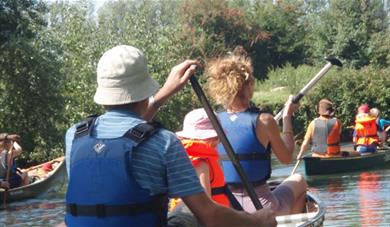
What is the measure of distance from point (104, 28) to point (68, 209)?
1061 inches

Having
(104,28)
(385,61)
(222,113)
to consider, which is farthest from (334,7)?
(222,113)

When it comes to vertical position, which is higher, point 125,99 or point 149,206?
point 125,99

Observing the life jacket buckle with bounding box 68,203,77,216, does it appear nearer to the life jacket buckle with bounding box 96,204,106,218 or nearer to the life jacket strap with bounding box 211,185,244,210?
the life jacket buckle with bounding box 96,204,106,218

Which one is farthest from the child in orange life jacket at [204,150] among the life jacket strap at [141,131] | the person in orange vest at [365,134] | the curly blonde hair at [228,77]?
the person in orange vest at [365,134]

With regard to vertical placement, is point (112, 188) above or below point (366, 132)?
above

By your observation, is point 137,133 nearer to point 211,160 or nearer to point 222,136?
point 222,136

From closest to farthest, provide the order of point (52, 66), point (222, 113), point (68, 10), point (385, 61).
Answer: point (222, 113), point (52, 66), point (68, 10), point (385, 61)

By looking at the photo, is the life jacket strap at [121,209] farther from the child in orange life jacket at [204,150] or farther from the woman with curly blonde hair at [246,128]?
the woman with curly blonde hair at [246,128]

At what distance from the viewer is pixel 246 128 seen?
569cm

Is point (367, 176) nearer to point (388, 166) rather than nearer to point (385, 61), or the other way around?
point (388, 166)

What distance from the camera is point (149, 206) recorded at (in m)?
3.22

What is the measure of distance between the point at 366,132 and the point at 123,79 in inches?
588

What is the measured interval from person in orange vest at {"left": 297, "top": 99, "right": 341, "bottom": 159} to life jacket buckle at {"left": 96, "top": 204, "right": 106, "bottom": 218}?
11.3m

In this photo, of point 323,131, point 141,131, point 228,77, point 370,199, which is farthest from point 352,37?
point 141,131
